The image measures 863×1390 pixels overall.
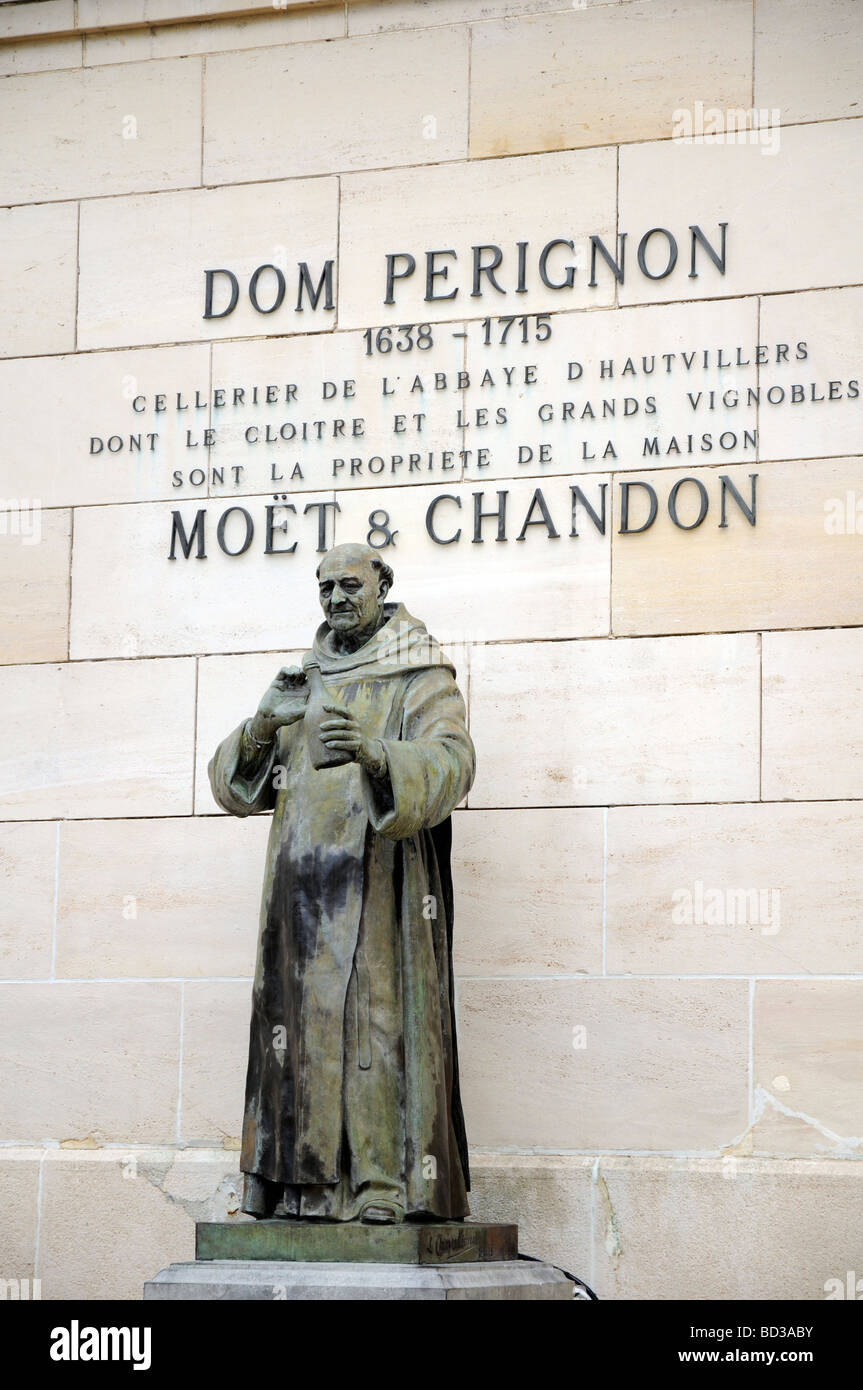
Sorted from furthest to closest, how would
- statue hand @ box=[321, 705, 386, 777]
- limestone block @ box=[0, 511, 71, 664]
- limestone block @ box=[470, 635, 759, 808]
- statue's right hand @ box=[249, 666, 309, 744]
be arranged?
limestone block @ box=[0, 511, 71, 664]
limestone block @ box=[470, 635, 759, 808]
statue's right hand @ box=[249, 666, 309, 744]
statue hand @ box=[321, 705, 386, 777]

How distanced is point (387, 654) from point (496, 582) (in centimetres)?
134

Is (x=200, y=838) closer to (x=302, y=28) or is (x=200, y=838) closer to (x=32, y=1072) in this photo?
(x=32, y=1072)

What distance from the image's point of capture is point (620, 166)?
10.1 meters

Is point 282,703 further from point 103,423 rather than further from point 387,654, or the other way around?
point 103,423

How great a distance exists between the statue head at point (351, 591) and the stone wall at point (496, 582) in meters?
1.18

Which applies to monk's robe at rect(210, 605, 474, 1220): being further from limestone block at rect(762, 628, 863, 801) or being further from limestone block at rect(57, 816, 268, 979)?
limestone block at rect(762, 628, 863, 801)

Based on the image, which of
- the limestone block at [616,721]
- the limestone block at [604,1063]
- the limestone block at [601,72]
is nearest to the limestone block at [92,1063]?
the limestone block at [604,1063]

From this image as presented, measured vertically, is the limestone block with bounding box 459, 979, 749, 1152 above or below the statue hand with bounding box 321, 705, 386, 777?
below

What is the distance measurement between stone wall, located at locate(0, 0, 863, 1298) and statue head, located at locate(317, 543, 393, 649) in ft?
3.88

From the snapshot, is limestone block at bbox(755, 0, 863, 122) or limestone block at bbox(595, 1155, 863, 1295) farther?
limestone block at bbox(755, 0, 863, 122)

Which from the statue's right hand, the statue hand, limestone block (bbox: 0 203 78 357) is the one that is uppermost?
limestone block (bbox: 0 203 78 357)

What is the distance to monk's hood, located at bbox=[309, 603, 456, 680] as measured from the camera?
8.61 m

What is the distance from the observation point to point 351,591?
8586 millimetres
